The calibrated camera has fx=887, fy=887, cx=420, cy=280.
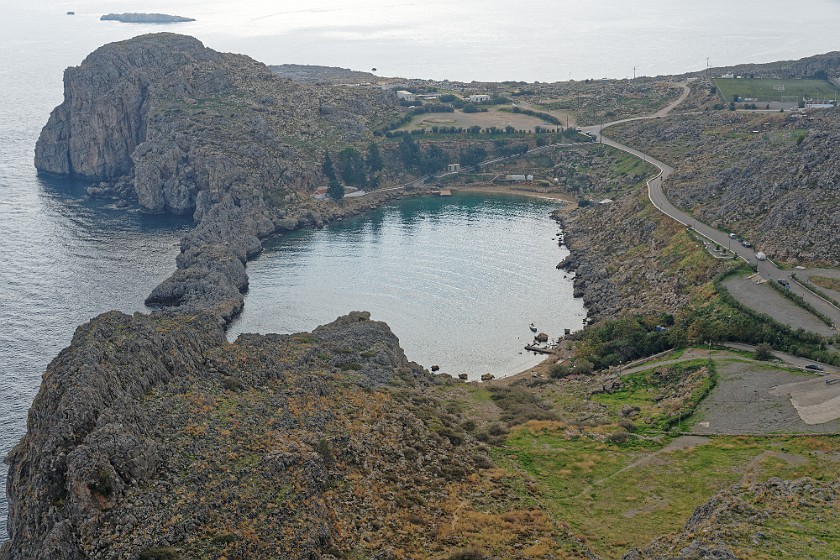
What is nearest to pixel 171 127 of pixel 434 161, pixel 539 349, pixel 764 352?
pixel 434 161

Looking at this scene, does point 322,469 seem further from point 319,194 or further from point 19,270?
point 319,194

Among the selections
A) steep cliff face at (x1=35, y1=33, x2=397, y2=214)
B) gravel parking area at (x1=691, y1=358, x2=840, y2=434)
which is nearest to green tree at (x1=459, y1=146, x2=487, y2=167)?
steep cliff face at (x1=35, y1=33, x2=397, y2=214)

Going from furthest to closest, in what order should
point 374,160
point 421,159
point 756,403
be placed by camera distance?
1. point 421,159
2. point 374,160
3. point 756,403

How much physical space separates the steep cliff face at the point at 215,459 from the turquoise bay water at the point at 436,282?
30153mm

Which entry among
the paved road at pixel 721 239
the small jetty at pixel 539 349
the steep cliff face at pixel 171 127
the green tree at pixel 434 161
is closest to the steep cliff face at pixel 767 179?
the paved road at pixel 721 239

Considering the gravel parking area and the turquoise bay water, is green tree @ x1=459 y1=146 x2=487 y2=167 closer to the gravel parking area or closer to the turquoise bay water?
the turquoise bay water

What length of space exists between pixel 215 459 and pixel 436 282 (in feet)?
244

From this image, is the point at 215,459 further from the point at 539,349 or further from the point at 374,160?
the point at 374,160

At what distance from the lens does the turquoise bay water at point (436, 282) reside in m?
106

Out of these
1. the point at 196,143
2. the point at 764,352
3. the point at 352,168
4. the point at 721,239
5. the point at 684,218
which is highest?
the point at 196,143

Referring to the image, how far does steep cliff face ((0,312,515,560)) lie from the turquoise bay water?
30153 millimetres

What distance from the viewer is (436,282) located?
411 ft

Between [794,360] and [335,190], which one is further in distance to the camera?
[335,190]

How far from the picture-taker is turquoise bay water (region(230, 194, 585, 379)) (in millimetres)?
106125
